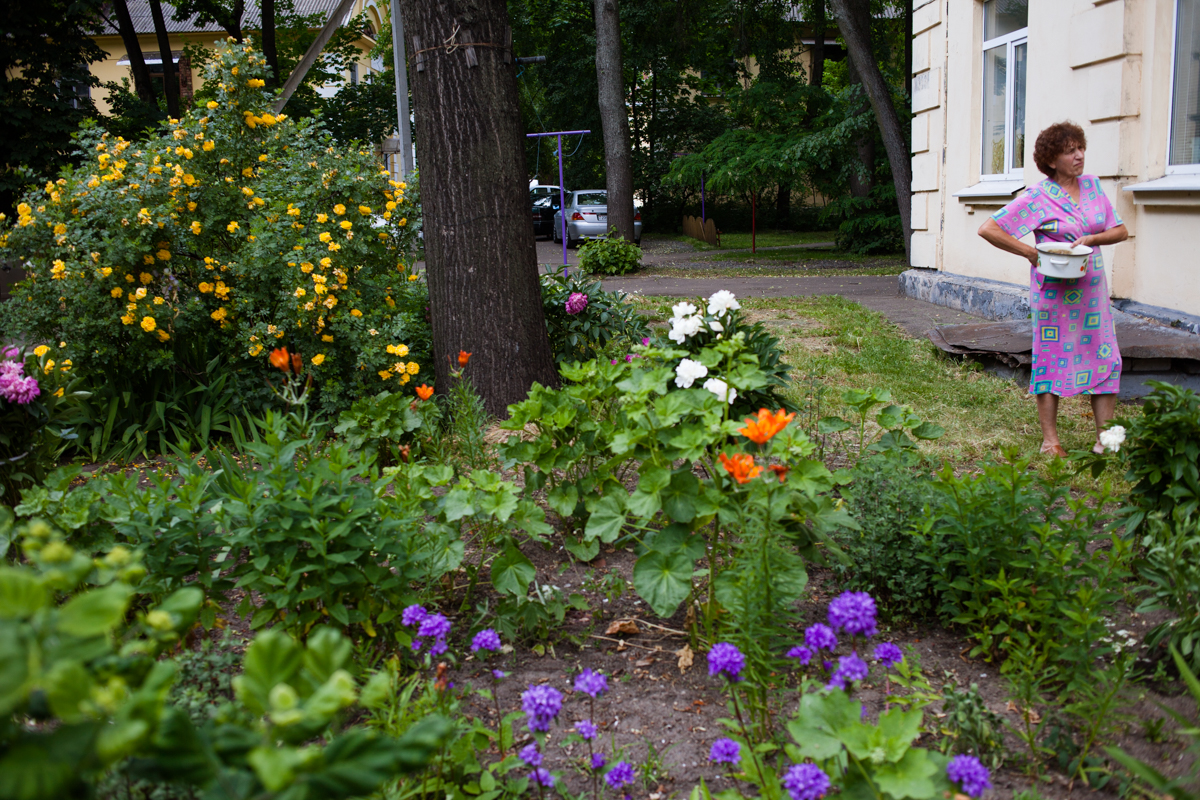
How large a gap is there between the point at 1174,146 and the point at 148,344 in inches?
255

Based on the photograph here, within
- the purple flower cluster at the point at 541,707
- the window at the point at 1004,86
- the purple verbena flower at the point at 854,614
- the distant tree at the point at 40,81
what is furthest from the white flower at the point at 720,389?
the distant tree at the point at 40,81

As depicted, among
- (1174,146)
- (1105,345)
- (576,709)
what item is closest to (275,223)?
(576,709)

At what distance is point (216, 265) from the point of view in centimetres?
478

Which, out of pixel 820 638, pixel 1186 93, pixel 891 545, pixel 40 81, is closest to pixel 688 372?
pixel 891 545

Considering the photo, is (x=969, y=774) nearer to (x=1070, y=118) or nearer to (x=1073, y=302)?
(x=1073, y=302)

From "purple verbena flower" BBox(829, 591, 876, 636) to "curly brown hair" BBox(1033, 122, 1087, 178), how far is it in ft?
10.6

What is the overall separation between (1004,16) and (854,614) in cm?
852

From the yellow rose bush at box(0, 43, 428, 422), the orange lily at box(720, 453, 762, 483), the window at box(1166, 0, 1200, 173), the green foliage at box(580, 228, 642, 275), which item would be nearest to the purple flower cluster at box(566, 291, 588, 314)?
the yellow rose bush at box(0, 43, 428, 422)

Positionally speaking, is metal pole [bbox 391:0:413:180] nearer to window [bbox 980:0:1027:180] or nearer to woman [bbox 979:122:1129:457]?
window [bbox 980:0:1027:180]

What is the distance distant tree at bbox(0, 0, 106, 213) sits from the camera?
1306 centimetres

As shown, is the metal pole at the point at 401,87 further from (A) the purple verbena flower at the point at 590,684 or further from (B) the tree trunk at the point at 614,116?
(A) the purple verbena flower at the point at 590,684

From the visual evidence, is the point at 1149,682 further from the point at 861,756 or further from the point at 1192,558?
the point at 861,756

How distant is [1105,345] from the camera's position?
4078 millimetres

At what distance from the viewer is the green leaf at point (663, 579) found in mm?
2098
